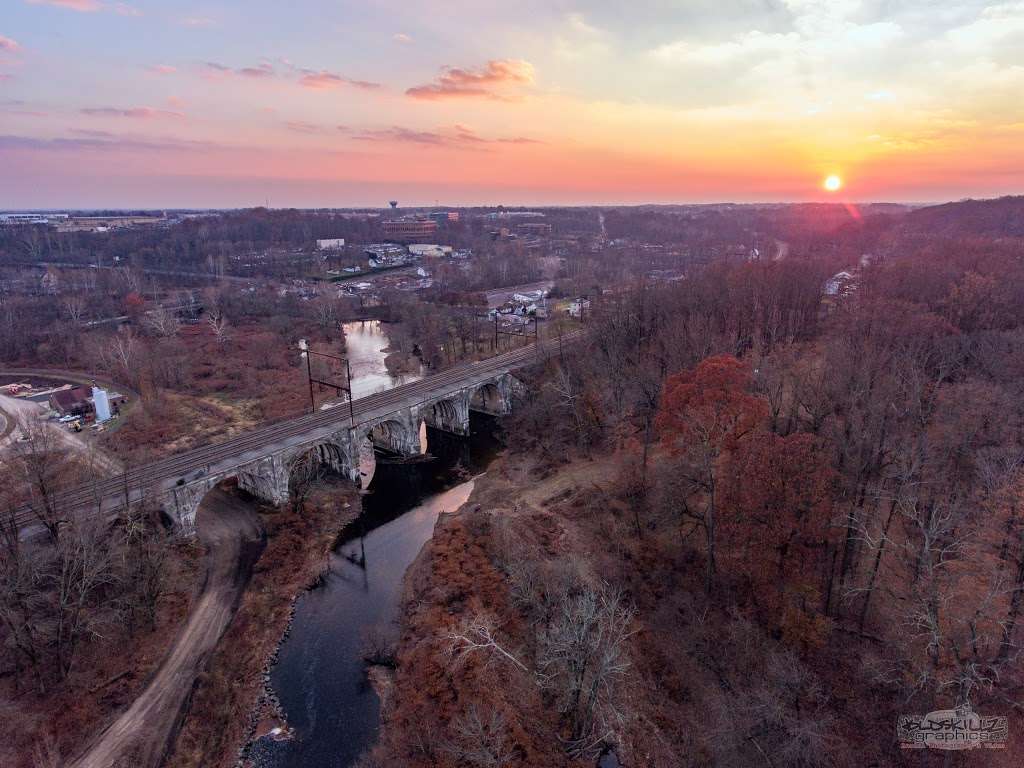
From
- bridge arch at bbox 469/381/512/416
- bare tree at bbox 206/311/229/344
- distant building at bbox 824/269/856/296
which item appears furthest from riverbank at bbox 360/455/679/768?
distant building at bbox 824/269/856/296

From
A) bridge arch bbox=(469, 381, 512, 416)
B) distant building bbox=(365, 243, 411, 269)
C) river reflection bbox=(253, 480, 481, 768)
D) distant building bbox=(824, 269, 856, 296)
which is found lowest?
river reflection bbox=(253, 480, 481, 768)

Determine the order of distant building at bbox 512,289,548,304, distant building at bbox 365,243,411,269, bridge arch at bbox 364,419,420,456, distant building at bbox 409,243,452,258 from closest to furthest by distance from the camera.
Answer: bridge arch at bbox 364,419,420,456 → distant building at bbox 512,289,548,304 → distant building at bbox 365,243,411,269 → distant building at bbox 409,243,452,258

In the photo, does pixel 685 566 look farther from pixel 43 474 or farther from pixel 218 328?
pixel 218 328

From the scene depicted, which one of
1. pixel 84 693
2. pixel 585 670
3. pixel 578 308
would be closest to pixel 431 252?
pixel 578 308

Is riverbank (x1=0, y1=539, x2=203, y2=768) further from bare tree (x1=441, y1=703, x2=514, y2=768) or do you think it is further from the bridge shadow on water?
bare tree (x1=441, y1=703, x2=514, y2=768)

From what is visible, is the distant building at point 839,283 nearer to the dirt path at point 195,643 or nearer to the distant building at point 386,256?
the dirt path at point 195,643

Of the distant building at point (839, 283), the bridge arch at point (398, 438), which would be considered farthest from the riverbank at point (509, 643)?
the distant building at point (839, 283)
